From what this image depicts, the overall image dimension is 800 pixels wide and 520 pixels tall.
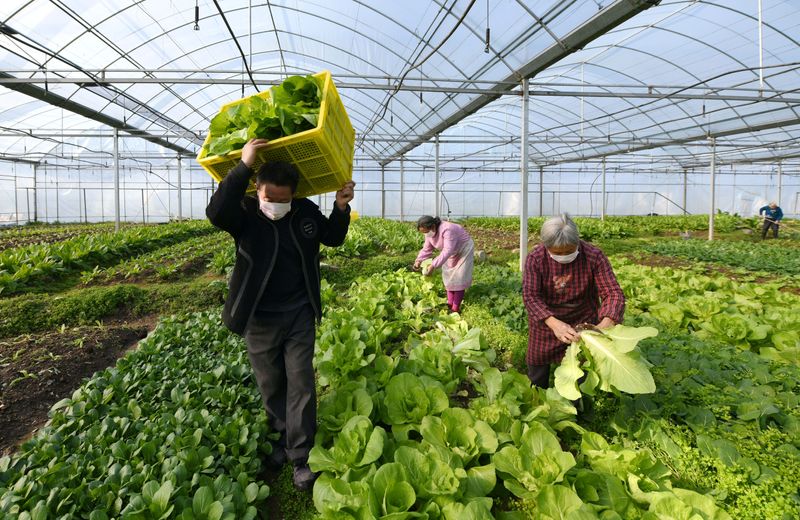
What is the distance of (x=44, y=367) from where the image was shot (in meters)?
3.92

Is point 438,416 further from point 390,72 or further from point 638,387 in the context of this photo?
point 390,72

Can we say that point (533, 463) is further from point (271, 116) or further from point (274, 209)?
point (271, 116)

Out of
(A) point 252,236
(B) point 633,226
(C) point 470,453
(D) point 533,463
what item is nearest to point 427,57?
(A) point 252,236

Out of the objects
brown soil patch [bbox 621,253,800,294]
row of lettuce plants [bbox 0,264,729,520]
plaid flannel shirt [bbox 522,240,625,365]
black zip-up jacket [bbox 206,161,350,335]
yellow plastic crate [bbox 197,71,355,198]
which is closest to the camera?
row of lettuce plants [bbox 0,264,729,520]

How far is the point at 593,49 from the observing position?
1113 cm

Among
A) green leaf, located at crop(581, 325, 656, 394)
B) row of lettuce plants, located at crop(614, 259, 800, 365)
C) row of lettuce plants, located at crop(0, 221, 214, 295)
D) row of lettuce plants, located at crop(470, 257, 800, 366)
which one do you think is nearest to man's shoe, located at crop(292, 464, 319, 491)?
green leaf, located at crop(581, 325, 656, 394)

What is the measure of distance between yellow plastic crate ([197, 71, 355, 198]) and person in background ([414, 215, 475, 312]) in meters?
2.95

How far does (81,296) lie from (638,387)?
7222 millimetres

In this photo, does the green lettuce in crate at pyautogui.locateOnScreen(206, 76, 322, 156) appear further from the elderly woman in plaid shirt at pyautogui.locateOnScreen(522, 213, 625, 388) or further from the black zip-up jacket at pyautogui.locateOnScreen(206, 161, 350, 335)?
the elderly woman in plaid shirt at pyautogui.locateOnScreen(522, 213, 625, 388)

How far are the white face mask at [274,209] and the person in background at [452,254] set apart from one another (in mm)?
3318

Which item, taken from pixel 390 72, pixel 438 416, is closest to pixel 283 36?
pixel 390 72

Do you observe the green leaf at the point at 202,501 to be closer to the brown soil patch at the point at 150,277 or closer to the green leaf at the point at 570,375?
the green leaf at the point at 570,375

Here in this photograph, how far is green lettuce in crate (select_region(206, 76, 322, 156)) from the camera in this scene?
2539mm

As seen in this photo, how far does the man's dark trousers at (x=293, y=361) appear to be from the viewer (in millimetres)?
2645
